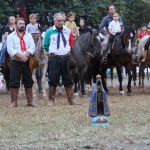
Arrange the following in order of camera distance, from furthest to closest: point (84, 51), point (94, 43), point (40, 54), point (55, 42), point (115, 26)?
point (115, 26) < point (94, 43) < point (84, 51) < point (40, 54) < point (55, 42)

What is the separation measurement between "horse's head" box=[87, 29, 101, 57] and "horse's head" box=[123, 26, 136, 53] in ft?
2.93

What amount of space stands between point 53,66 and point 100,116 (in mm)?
4493

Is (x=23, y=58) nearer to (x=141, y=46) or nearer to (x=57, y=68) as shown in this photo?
(x=57, y=68)

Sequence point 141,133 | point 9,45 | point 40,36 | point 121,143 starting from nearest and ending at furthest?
point 121,143 < point 141,133 < point 9,45 < point 40,36

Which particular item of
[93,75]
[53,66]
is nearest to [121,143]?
[53,66]

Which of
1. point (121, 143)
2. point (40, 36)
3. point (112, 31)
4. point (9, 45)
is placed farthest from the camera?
point (112, 31)

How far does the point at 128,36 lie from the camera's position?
65.5 ft

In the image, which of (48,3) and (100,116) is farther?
(48,3)

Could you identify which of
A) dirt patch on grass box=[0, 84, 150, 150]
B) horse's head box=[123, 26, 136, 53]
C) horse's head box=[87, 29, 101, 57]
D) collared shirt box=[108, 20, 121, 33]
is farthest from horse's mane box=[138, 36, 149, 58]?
dirt patch on grass box=[0, 84, 150, 150]

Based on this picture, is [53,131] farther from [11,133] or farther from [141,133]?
[141,133]

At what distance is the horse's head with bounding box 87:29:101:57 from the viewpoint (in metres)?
19.7

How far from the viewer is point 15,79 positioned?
598 inches

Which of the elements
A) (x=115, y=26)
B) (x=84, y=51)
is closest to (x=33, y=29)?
(x=84, y=51)

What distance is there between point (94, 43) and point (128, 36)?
3.82 ft
